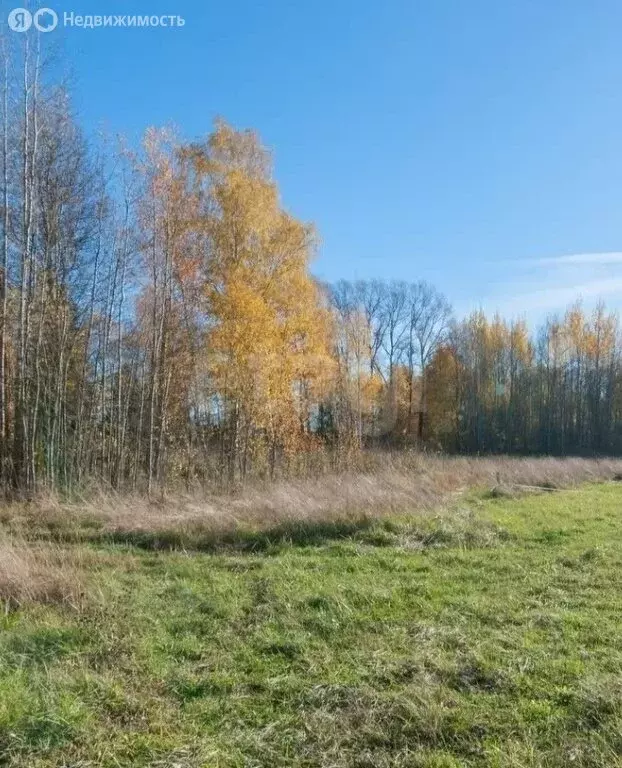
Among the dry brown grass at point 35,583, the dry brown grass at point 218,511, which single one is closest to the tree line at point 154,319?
the dry brown grass at point 218,511

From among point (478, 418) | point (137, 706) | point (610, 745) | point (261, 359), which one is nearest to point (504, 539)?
point (610, 745)

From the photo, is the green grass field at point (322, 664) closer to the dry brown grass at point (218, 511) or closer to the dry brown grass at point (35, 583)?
the dry brown grass at point (35, 583)

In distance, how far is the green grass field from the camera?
3.07m

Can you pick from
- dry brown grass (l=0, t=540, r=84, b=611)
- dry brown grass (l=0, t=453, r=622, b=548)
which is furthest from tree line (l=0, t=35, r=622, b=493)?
dry brown grass (l=0, t=540, r=84, b=611)

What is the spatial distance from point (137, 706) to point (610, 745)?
8.55ft

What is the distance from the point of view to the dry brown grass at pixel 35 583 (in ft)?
17.4

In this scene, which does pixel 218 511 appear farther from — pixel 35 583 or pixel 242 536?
pixel 35 583

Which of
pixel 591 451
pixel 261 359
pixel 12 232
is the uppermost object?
pixel 12 232

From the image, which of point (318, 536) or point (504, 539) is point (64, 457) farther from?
point (504, 539)

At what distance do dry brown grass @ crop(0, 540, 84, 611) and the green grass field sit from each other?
0.50 ft

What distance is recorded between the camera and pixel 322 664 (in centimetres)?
412

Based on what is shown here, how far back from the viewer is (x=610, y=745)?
9.73ft

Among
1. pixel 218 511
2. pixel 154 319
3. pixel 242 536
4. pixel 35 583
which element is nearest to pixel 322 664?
pixel 35 583

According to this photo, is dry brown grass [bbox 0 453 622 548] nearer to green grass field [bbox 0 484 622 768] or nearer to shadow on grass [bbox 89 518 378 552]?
shadow on grass [bbox 89 518 378 552]
